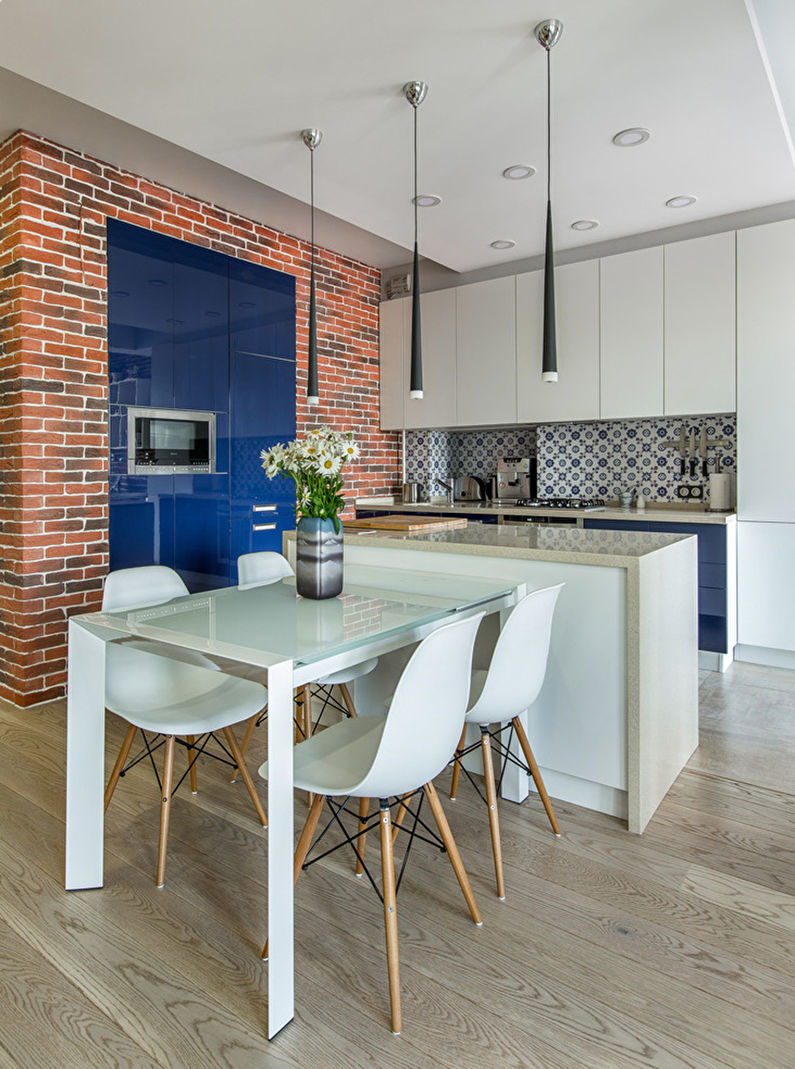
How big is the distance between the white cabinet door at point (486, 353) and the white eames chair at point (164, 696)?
3.05m

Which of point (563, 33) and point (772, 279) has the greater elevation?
point (563, 33)

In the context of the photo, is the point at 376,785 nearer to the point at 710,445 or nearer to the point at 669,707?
the point at 669,707

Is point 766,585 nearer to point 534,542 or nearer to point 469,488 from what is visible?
point 534,542

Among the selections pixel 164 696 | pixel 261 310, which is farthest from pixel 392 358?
pixel 164 696

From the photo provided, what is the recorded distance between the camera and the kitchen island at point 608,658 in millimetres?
2174

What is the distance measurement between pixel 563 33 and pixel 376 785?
244 centimetres

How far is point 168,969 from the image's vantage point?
157 cm

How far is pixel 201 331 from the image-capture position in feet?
13.1

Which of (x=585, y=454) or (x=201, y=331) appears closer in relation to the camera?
(x=201, y=331)

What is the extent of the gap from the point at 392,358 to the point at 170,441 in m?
2.24

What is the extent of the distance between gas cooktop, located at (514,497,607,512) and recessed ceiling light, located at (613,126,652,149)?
2.15 m

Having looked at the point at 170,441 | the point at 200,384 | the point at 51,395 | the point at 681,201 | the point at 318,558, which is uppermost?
the point at 681,201

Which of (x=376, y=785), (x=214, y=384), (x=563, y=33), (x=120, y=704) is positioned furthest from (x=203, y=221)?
(x=376, y=785)

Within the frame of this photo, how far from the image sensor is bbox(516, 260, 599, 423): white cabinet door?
4418 mm
